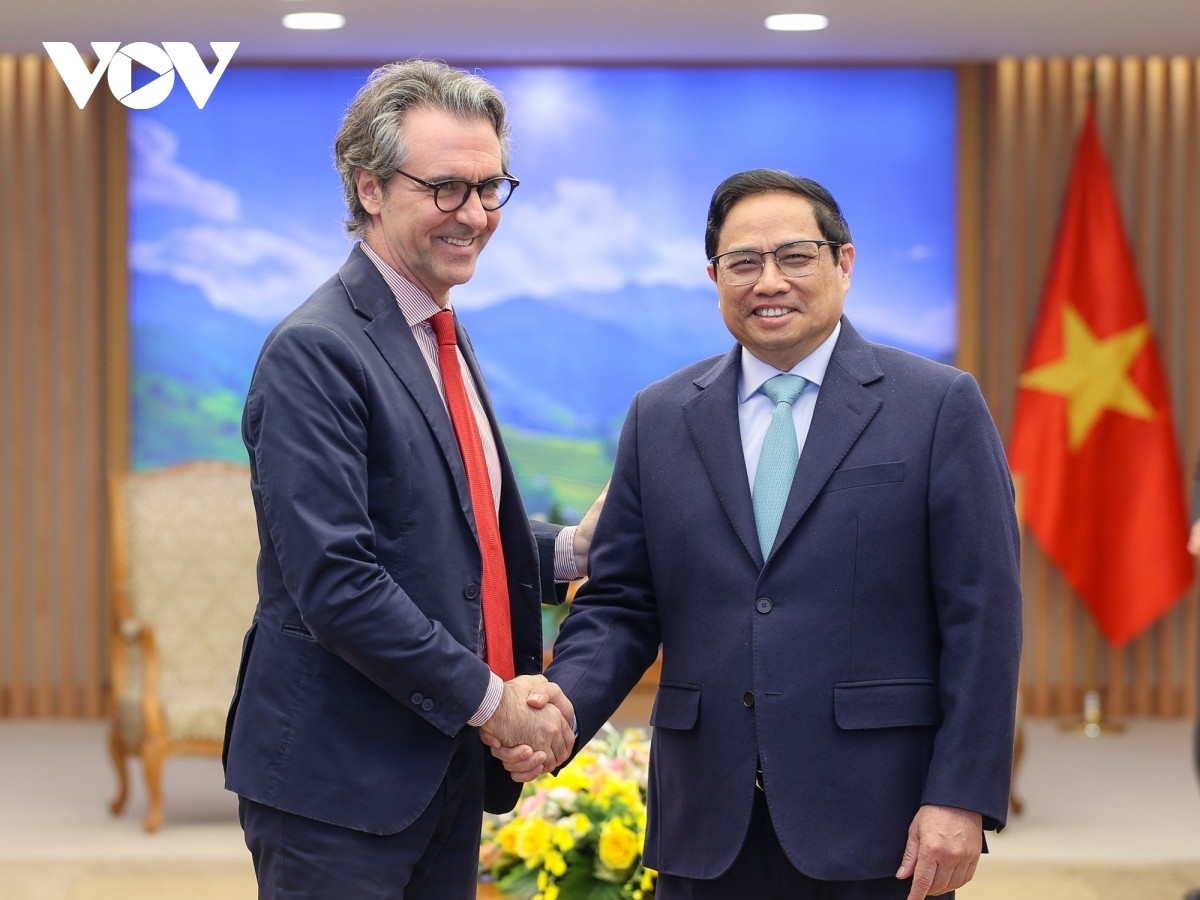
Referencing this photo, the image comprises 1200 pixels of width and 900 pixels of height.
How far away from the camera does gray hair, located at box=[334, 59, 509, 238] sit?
2512 mm


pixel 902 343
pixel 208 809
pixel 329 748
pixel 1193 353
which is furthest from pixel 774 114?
pixel 329 748

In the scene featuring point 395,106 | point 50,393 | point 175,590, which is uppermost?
point 395,106

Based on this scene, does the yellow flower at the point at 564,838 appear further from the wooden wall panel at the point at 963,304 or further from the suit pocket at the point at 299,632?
the wooden wall panel at the point at 963,304

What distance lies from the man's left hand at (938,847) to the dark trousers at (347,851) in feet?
2.37

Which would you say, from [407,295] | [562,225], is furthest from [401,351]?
[562,225]

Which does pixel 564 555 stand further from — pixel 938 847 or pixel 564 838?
pixel 938 847

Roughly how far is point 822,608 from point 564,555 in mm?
748

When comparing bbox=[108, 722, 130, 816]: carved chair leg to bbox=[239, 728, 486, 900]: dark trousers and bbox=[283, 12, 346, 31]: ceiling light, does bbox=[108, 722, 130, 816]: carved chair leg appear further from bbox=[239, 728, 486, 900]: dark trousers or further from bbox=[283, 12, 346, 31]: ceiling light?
bbox=[239, 728, 486, 900]: dark trousers

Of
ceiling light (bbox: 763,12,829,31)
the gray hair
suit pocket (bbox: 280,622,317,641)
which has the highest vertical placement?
ceiling light (bbox: 763,12,829,31)

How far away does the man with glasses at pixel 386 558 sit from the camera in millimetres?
2299

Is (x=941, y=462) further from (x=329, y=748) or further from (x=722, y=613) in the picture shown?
(x=329, y=748)

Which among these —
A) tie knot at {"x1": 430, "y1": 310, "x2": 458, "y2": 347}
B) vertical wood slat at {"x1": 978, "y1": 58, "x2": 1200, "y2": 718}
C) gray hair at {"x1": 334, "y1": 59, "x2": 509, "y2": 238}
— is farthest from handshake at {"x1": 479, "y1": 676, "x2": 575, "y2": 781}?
vertical wood slat at {"x1": 978, "y1": 58, "x2": 1200, "y2": 718}

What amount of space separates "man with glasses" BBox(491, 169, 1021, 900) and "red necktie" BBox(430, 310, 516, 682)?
187mm

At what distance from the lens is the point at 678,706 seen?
8.13 feet
